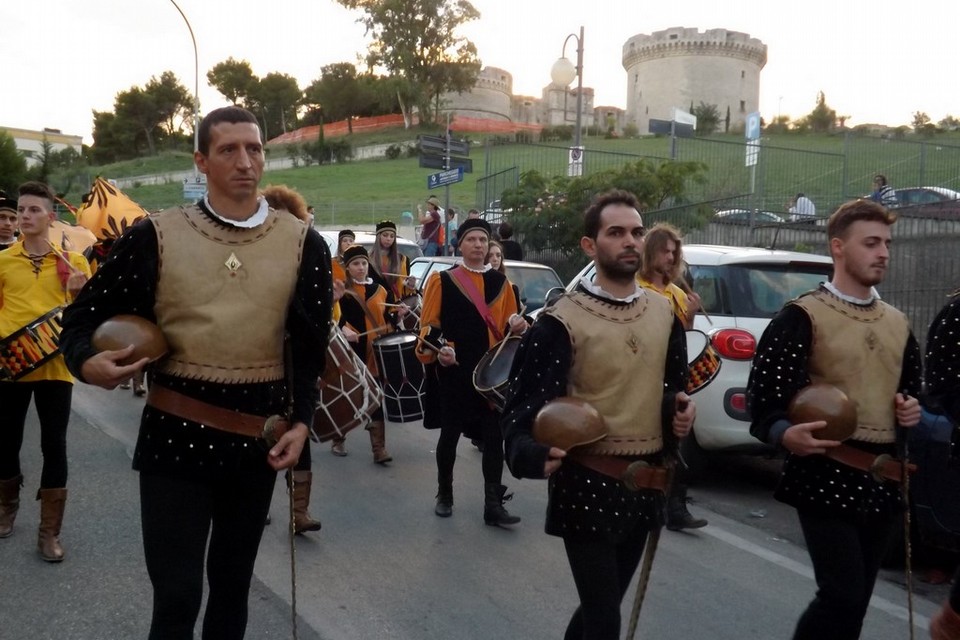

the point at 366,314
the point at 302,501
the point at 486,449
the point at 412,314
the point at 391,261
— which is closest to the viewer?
the point at 302,501

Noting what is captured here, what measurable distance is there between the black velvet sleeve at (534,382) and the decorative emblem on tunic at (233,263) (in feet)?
3.17

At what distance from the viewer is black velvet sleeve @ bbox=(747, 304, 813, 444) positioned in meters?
3.52

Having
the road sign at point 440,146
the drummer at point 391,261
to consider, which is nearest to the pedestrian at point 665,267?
the drummer at point 391,261

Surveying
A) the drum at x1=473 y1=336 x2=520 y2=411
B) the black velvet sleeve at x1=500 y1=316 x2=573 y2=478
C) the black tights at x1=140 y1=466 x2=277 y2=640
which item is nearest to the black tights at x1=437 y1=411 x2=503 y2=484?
the drum at x1=473 y1=336 x2=520 y2=411

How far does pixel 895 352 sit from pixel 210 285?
235 centimetres

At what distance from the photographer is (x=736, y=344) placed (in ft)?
23.4

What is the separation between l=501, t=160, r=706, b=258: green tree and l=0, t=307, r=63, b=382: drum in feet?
38.1

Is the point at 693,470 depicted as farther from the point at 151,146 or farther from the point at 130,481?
the point at 151,146

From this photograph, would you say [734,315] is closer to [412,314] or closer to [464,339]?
[464,339]

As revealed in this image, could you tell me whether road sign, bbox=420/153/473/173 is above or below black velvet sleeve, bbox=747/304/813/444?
above

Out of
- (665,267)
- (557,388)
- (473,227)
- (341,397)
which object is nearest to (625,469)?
(557,388)

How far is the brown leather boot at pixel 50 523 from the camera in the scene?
18.0 ft

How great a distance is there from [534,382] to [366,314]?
520cm

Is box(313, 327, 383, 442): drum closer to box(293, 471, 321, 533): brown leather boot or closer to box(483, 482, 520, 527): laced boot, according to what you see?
box(293, 471, 321, 533): brown leather boot
